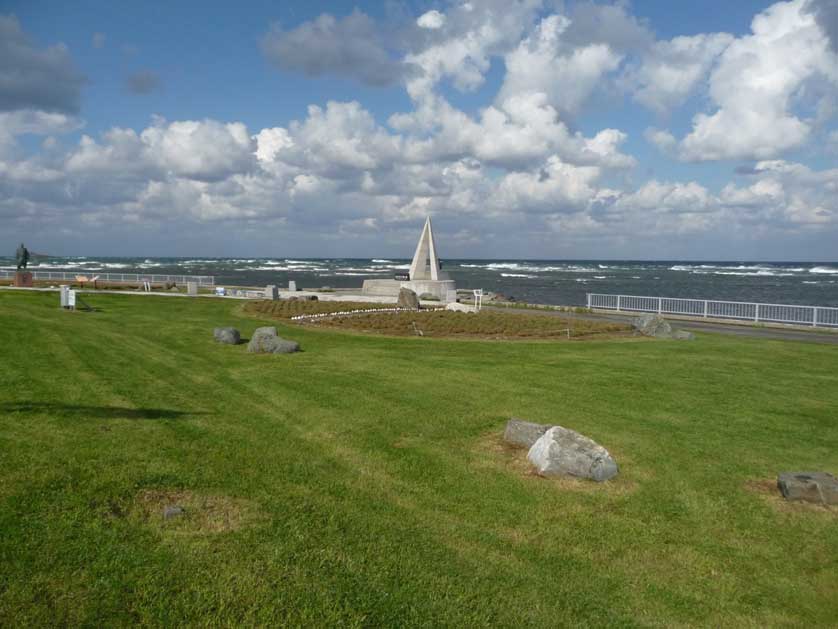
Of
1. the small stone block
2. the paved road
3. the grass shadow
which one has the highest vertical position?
the grass shadow

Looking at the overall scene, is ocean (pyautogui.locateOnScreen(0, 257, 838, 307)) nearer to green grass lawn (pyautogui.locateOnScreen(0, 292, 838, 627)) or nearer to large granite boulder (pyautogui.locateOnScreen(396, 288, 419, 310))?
large granite boulder (pyautogui.locateOnScreen(396, 288, 419, 310))

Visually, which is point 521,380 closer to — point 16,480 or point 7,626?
point 16,480

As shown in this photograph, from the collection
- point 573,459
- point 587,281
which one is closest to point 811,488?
point 573,459

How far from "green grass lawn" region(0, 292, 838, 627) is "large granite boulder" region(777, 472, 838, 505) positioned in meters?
0.17

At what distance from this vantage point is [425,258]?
123ft

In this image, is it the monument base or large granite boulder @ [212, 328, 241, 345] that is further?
the monument base

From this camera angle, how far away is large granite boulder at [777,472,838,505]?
20.0 feet

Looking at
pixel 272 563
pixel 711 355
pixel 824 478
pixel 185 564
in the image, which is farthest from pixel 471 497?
pixel 711 355

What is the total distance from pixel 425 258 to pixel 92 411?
30.5 m

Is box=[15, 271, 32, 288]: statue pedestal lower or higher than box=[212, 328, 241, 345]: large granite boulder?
higher

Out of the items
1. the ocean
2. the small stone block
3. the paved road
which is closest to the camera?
the small stone block

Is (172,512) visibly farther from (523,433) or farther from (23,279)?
(23,279)

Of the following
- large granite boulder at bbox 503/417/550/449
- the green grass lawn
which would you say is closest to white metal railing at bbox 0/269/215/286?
the green grass lawn

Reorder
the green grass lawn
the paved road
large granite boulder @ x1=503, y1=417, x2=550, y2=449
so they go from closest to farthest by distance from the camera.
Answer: the green grass lawn < large granite boulder @ x1=503, y1=417, x2=550, y2=449 < the paved road
